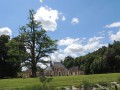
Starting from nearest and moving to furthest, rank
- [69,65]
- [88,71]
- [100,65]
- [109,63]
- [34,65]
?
1. [34,65]
2. [109,63]
3. [100,65]
4. [88,71]
5. [69,65]

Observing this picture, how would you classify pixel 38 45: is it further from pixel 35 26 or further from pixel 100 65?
pixel 100 65

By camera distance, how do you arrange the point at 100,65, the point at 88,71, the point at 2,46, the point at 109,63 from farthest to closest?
the point at 88,71 → the point at 100,65 → the point at 109,63 → the point at 2,46

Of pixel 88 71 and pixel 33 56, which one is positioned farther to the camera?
pixel 88 71

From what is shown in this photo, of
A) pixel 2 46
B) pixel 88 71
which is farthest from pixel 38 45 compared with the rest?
pixel 88 71

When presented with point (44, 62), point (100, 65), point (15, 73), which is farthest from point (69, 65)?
point (44, 62)

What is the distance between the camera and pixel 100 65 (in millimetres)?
114812

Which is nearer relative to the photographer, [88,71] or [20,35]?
[20,35]

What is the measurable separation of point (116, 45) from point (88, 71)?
31883mm

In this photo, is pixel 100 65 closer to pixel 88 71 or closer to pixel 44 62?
pixel 88 71

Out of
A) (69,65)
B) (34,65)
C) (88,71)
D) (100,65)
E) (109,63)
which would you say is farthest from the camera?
(69,65)

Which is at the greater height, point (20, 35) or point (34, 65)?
point (20, 35)

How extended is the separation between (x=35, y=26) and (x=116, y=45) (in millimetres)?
50890

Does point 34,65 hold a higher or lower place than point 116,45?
lower

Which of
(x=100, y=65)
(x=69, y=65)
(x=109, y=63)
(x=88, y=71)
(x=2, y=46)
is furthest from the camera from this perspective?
(x=69, y=65)
